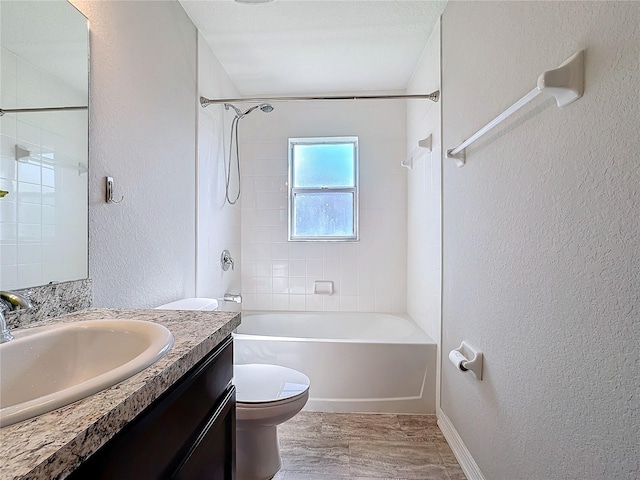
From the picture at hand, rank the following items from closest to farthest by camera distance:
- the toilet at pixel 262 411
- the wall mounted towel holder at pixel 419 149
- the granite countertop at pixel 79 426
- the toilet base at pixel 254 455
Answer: the granite countertop at pixel 79 426 → the toilet at pixel 262 411 → the toilet base at pixel 254 455 → the wall mounted towel holder at pixel 419 149

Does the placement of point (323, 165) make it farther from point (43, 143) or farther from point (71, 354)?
point (71, 354)

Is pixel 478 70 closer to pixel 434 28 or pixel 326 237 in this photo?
pixel 434 28

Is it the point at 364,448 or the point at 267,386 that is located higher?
the point at 267,386

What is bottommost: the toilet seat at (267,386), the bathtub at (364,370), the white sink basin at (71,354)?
the bathtub at (364,370)

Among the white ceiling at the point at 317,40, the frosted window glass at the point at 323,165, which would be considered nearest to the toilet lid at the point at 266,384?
the frosted window glass at the point at 323,165

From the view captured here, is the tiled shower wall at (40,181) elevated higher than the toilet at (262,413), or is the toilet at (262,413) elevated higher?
the tiled shower wall at (40,181)

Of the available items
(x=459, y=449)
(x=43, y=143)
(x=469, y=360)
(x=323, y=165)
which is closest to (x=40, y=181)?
(x=43, y=143)

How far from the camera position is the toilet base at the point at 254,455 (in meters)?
1.51

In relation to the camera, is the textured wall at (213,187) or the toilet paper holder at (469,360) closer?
the toilet paper holder at (469,360)

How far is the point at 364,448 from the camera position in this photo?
177cm

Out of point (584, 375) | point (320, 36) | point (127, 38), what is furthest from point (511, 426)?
point (320, 36)

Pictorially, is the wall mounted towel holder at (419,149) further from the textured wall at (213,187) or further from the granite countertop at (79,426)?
the granite countertop at (79,426)

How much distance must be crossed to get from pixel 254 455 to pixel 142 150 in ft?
4.78

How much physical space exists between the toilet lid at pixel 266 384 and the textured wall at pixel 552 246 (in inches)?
31.9
